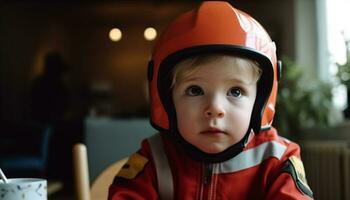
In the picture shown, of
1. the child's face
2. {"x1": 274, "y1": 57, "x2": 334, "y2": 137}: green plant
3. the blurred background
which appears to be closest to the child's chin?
the child's face

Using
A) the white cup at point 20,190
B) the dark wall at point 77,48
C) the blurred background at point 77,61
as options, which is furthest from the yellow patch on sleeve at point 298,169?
the dark wall at point 77,48

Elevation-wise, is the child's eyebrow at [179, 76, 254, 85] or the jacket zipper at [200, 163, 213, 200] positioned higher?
the child's eyebrow at [179, 76, 254, 85]

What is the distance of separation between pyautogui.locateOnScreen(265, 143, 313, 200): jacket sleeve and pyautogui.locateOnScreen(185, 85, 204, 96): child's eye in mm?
159

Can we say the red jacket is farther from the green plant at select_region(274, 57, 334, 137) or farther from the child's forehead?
the green plant at select_region(274, 57, 334, 137)

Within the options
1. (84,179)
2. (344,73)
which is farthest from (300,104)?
(84,179)

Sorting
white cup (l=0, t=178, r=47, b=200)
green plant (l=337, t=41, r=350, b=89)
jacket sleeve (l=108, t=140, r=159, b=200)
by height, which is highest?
white cup (l=0, t=178, r=47, b=200)

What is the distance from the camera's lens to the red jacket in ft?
2.19

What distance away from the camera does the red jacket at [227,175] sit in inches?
26.3

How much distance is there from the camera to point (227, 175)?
67 cm

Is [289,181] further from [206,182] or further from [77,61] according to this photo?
[77,61]

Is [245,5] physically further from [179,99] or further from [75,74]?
[179,99]

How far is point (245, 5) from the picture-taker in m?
4.01

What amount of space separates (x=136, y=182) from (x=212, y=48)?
8.6 inches

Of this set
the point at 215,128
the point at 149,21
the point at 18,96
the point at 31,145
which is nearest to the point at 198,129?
the point at 215,128
